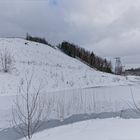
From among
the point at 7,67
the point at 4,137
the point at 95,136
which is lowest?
the point at 4,137

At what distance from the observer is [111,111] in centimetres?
1712

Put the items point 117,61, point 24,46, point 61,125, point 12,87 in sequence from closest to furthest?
point 61,125 < point 12,87 < point 24,46 < point 117,61

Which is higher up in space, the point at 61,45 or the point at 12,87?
the point at 61,45

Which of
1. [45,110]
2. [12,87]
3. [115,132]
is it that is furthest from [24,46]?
[115,132]

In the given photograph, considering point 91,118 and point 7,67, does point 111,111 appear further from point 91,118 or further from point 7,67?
point 7,67

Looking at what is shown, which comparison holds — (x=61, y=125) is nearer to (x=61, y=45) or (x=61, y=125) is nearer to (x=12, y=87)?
(x=12, y=87)

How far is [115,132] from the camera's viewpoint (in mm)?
6969

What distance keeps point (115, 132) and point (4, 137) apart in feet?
21.4

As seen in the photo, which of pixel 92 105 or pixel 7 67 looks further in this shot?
pixel 7 67

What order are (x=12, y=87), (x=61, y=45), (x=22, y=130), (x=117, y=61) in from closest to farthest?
(x=22, y=130)
(x=12, y=87)
(x=61, y=45)
(x=117, y=61)

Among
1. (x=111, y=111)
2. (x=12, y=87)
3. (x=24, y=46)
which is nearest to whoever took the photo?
(x=111, y=111)

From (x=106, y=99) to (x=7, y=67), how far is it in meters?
14.1

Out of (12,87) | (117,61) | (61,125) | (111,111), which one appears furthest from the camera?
(117,61)

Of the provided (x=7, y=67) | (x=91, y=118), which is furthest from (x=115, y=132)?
(x=7, y=67)
